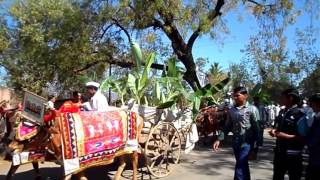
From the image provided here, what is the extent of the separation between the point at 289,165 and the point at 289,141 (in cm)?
Answer: 35

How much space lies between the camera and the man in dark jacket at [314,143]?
5.75 m

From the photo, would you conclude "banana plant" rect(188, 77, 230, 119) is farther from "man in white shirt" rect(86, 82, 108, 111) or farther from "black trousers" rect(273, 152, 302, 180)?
"black trousers" rect(273, 152, 302, 180)

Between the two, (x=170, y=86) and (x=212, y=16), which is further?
(x=212, y=16)

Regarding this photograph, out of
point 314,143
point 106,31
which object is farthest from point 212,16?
point 314,143

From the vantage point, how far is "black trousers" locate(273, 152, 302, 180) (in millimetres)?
6422

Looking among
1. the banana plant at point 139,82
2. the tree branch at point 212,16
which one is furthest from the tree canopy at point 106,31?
the banana plant at point 139,82

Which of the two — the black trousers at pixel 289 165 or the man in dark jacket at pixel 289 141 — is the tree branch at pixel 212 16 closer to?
the man in dark jacket at pixel 289 141

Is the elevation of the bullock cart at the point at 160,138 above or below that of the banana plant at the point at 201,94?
below

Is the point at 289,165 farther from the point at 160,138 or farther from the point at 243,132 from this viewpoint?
the point at 160,138

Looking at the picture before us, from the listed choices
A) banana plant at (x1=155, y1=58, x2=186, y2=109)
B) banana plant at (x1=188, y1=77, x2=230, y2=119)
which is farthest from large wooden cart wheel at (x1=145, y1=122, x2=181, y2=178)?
banana plant at (x1=188, y1=77, x2=230, y2=119)

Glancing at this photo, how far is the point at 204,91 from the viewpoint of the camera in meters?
12.0

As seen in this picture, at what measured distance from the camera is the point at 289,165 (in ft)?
21.2

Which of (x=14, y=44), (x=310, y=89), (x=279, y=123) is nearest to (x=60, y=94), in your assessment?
(x=14, y=44)

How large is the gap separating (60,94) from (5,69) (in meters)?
7.13
